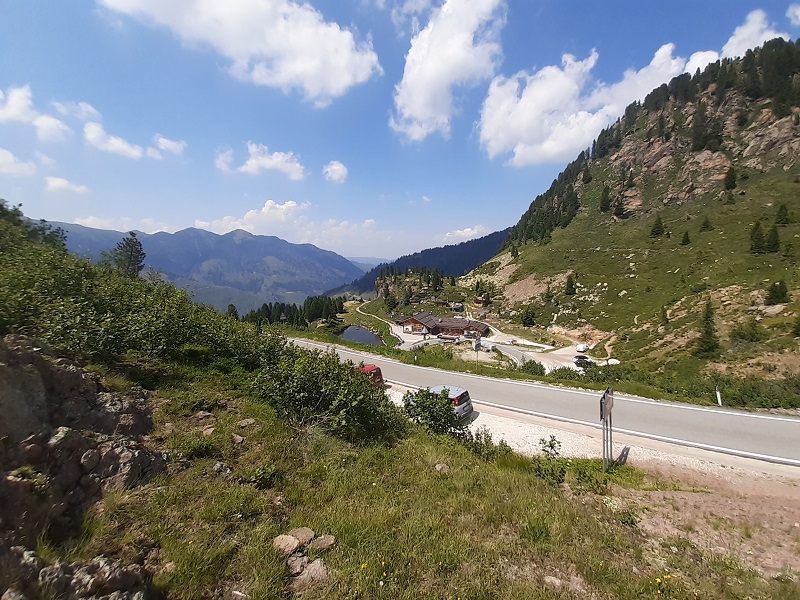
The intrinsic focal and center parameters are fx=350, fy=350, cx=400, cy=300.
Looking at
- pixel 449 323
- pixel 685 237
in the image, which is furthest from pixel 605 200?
pixel 449 323

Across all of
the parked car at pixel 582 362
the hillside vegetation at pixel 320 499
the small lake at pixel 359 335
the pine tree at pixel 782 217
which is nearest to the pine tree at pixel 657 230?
the pine tree at pixel 782 217

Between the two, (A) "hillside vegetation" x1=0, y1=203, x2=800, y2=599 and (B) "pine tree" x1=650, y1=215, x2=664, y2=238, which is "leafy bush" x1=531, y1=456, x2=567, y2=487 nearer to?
(A) "hillside vegetation" x1=0, y1=203, x2=800, y2=599

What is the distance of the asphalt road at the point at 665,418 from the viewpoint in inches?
530

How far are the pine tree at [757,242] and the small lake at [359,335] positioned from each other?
83181 mm

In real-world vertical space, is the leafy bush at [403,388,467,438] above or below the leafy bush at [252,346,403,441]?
below

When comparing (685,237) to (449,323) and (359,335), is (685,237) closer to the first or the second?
(449,323)

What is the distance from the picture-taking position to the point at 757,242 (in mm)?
64938

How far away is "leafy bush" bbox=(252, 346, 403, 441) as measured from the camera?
10.0 meters

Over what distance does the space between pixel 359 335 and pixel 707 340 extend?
9203cm

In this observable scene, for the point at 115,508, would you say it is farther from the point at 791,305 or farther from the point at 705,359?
the point at 791,305

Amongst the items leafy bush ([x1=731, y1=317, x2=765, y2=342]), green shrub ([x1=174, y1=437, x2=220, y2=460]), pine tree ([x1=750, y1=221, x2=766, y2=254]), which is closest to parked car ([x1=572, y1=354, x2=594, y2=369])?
leafy bush ([x1=731, y1=317, x2=765, y2=342])

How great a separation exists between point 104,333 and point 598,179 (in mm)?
178717

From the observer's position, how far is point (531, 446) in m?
14.2

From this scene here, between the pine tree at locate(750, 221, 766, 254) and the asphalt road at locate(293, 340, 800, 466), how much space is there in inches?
2747
